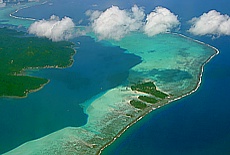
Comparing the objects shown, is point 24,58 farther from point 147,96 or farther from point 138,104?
point 138,104

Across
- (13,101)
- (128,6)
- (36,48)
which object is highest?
(128,6)

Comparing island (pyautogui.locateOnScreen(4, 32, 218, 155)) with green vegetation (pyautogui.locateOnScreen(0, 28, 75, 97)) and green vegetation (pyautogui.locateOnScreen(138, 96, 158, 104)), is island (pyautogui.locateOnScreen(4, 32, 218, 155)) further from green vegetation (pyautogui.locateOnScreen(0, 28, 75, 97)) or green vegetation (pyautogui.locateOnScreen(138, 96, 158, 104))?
green vegetation (pyautogui.locateOnScreen(0, 28, 75, 97))

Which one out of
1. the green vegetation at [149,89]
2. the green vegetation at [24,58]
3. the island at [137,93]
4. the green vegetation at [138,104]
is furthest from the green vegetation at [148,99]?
the green vegetation at [24,58]

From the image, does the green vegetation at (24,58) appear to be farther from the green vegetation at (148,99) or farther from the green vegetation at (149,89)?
the green vegetation at (148,99)

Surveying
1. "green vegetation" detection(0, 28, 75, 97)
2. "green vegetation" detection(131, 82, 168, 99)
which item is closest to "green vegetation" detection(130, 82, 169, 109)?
"green vegetation" detection(131, 82, 168, 99)

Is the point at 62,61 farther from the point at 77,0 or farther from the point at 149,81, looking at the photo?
the point at 77,0

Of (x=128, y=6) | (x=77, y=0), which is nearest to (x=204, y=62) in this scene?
(x=128, y=6)
